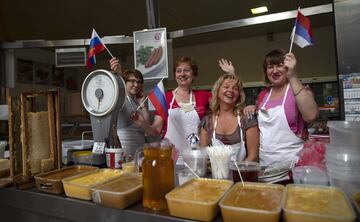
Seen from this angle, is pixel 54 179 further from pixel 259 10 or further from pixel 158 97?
pixel 259 10

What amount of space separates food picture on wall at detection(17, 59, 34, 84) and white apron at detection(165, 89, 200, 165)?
6.09 m

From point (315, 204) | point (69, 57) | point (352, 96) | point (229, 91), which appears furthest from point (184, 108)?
point (315, 204)

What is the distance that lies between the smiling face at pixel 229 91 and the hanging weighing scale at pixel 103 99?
0.75m

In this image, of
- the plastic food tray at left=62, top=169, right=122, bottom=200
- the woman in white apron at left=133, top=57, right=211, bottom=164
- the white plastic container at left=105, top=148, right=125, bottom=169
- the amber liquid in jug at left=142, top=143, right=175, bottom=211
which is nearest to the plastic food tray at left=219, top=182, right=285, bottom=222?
the amber liquid in jug at left=142, top=143, right=175, bottom=211

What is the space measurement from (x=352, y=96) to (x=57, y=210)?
1769mm

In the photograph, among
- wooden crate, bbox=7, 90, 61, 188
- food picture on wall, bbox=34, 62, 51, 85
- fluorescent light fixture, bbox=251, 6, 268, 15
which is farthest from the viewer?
food picture on wall, bbox=34, 62, 51, 85

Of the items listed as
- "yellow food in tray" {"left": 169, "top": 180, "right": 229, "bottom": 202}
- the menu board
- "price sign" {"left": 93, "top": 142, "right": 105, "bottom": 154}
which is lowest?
"yellow food in tray" {"left": 169, "top": 180, "right": 229, "bottom": 202}

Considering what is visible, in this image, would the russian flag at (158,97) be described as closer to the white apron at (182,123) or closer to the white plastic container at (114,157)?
the white plastic container at (114,157)

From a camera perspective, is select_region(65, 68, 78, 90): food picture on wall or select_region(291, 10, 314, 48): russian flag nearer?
select_region(291, 10, 314, 48): russian flag

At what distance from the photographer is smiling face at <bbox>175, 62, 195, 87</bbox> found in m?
2.14

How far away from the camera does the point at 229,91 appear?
1.89 metres

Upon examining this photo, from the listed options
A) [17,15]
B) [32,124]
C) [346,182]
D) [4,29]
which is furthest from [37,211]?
[4,29]

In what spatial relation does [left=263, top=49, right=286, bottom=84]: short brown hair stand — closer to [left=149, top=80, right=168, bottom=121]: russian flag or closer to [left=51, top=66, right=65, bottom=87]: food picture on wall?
[left=149, top=80, right=168, bottom=121]: russian flag

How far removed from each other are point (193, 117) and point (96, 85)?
94 cm
